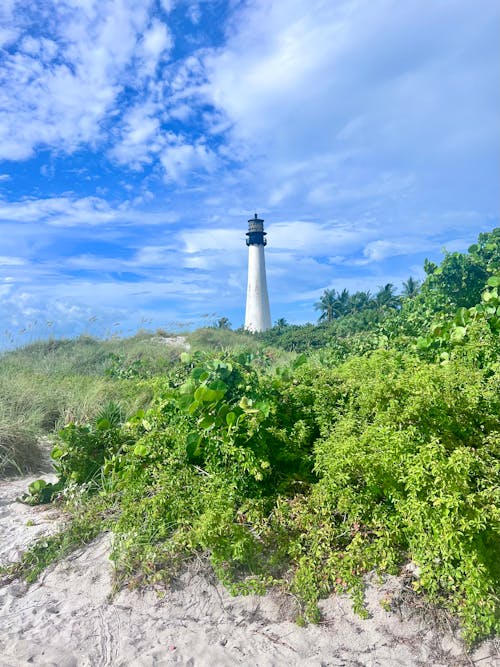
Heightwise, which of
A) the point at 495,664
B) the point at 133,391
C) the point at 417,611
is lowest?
the point at 495,664

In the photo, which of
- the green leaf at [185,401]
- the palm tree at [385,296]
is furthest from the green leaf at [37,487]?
the palm tree at [385,296]

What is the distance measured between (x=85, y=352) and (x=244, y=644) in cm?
1081

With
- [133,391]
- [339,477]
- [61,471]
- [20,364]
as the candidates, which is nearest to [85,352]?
[20,364]

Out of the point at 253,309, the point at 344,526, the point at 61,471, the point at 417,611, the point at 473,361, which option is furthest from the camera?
the point at 253,309

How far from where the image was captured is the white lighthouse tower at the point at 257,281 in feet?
100

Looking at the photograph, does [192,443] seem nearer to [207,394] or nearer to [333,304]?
[207,394]

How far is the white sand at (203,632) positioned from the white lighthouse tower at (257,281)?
27.3 m

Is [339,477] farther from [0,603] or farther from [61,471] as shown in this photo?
[61,471]

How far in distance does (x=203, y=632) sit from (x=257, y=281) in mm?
28115

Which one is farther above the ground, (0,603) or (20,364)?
(20,364)

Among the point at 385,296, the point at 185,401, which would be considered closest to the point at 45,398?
the point at 185,401

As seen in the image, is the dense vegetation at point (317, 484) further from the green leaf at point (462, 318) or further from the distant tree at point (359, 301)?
the distant tree at point (359, 301)

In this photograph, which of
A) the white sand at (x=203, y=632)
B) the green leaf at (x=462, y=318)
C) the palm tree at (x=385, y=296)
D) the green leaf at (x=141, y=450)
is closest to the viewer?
the white sand at (x=203, y=632)

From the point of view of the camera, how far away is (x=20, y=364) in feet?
32.8
